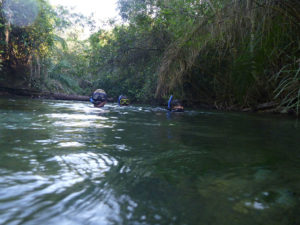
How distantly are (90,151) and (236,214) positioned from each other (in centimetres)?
148

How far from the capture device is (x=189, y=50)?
410 centimetres

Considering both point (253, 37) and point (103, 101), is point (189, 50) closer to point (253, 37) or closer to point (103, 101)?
point (253, 37)

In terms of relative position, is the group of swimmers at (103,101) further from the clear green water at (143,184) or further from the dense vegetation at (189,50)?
the clear green water at (143,184)

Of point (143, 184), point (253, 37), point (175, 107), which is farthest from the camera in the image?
point (175, 107)

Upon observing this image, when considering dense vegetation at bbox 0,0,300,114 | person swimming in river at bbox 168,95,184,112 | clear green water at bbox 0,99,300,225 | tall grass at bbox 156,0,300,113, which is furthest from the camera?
person swimming in river at bbox 168,95,184,112

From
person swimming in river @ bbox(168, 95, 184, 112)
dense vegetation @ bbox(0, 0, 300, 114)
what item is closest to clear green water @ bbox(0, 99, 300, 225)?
dense vegetation @ bbox(0, 0, 300, 114)

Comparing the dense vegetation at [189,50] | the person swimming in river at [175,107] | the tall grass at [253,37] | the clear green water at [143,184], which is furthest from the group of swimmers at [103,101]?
the clear green water at [143,184]

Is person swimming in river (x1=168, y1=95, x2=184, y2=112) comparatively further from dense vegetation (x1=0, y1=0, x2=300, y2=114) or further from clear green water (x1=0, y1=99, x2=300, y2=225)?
clear green water (x1=0, y1=99, x2=300, y2=225)

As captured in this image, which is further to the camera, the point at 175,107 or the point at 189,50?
the point at 175,107

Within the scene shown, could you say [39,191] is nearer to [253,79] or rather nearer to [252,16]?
[252,16]

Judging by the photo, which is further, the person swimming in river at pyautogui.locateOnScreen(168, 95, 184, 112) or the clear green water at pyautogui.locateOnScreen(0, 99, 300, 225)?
the person swimming in river at pyautogui.locateOnScreen(168, 95, 184, 112)

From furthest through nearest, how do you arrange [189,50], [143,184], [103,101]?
[103,101] → [189,50] → [143,184]

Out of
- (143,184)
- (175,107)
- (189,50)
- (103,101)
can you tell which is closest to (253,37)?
(189,50)

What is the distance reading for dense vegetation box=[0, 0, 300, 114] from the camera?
10.1ft
